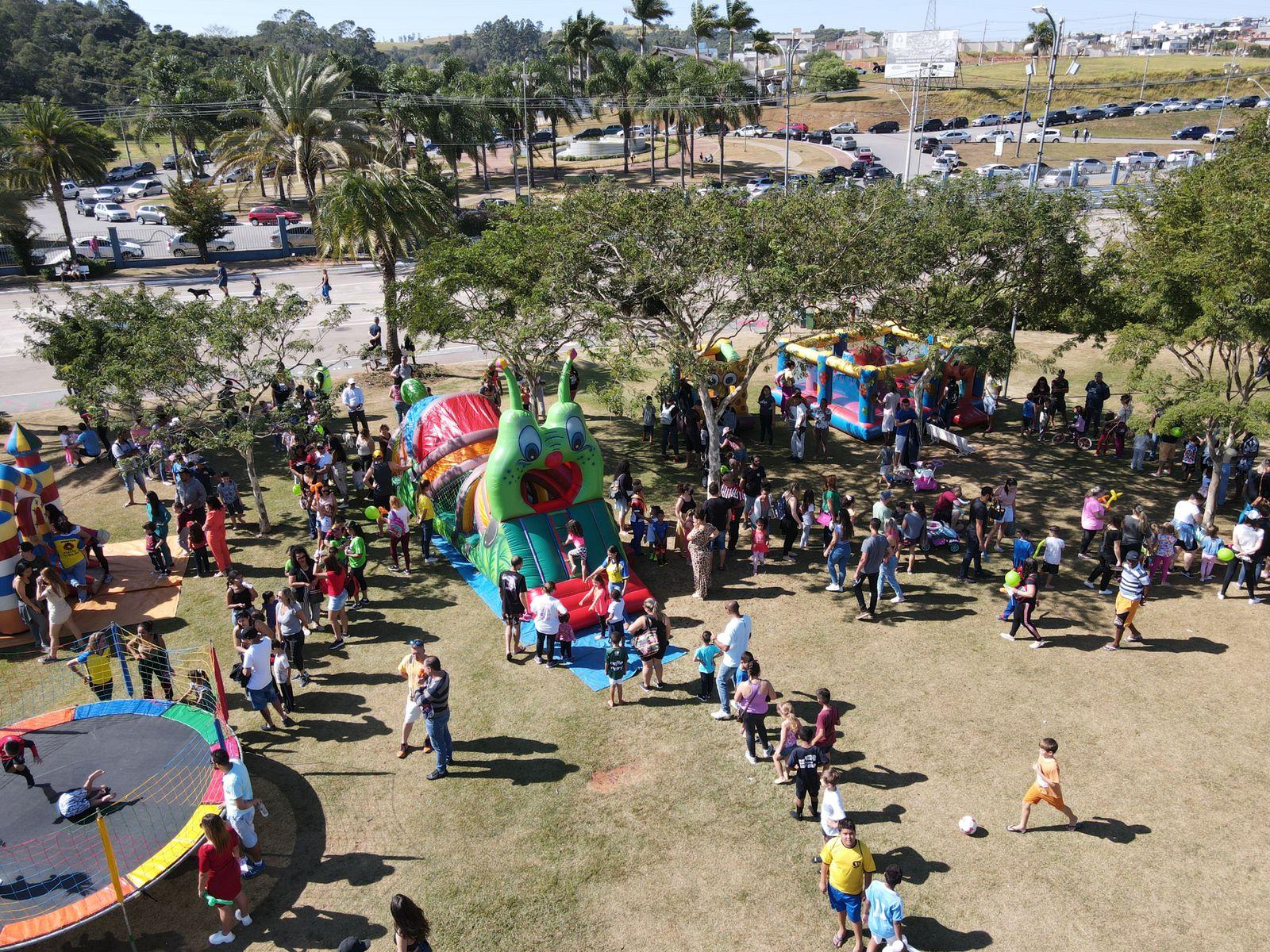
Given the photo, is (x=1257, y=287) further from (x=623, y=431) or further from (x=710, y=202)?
(x=623, y=431)

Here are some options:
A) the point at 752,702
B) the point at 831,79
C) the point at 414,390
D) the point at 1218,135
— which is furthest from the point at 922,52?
the point at 752,702

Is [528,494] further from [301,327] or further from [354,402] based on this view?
[301,327]

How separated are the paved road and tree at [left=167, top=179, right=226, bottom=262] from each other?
1842 mm

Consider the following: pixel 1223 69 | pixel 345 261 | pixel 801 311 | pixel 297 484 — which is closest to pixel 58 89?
pixel 345 261

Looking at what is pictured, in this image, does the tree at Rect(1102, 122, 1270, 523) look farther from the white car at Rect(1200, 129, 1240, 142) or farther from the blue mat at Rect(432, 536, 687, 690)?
the white car at Rect(1200, 129, 1240, 142)

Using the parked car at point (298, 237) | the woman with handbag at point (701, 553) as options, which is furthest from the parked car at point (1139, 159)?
the woman with handbag at point (701, 553)

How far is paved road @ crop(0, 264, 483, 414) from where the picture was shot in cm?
2533

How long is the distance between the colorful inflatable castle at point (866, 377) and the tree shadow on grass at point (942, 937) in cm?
1299

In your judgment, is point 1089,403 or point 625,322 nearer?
point 625,322

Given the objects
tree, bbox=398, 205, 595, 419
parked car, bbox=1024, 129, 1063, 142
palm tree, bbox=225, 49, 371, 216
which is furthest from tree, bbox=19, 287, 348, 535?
parked car, bbox=1024, 129, 1063, 142

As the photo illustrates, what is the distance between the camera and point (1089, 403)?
19.7 metres

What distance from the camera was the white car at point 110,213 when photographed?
51.3 m

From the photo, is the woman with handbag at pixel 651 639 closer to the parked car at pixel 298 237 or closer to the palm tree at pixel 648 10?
the parked car at pixel 298 237

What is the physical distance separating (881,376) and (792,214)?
5322 millimetres
